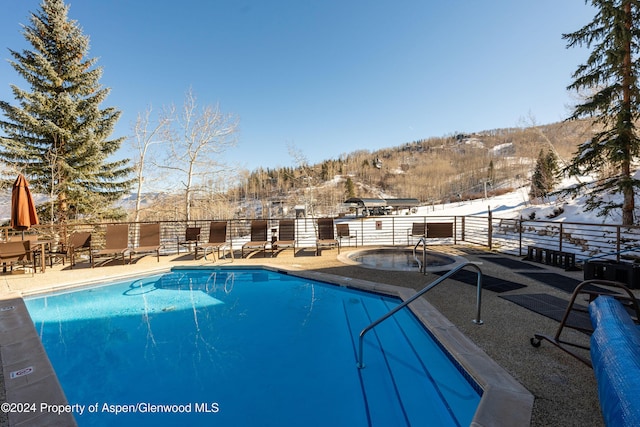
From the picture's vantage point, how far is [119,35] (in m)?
10.7

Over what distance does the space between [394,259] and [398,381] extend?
525 centimetres

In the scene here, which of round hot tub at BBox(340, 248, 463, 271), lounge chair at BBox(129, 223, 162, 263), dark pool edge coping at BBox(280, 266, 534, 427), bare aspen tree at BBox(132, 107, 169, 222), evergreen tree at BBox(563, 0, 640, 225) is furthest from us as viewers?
bare aspen tree at BBox(132, 107, 169, 222)

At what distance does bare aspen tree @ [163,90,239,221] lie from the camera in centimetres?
1345

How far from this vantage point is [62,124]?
1127 cm

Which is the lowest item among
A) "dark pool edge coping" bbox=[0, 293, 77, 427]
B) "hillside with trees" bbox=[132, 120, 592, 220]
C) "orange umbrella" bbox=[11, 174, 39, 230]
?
"dark pool edge coping" bbox=[0, 293, 77, 427]

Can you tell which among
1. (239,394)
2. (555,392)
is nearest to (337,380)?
(239,394)

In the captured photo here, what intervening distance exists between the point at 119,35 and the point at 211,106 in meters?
4.10

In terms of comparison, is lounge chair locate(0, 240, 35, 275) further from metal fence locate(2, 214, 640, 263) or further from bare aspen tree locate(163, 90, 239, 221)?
bare aspen tree locate(163, 90, 239, 221)

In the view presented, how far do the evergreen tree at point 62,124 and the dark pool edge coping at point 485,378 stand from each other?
13031 mm

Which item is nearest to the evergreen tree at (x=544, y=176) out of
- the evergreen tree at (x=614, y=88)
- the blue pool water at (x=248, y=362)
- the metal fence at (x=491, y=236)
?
the metal fence at (x=491, y=236)

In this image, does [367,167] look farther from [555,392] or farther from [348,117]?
[555,392]

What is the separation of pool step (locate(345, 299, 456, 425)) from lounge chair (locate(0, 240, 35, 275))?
7741 millimetres

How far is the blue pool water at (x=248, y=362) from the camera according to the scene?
8.17 ft

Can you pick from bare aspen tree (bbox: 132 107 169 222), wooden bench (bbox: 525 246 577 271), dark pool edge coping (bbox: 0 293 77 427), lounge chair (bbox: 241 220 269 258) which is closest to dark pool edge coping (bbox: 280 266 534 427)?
dark pool edge coping (bbox: 0 293 77 427)
